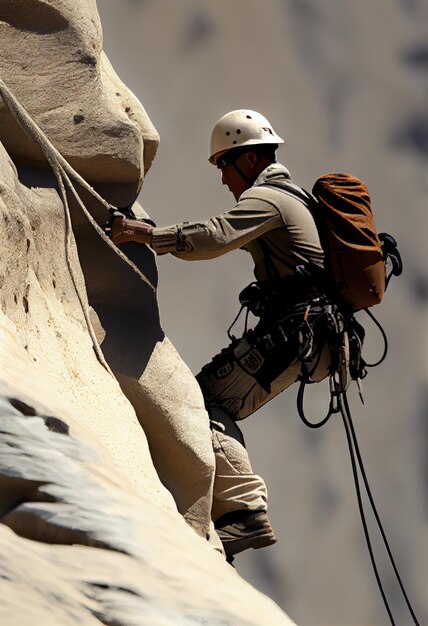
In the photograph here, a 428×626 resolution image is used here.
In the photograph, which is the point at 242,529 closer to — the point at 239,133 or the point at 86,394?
the point at 86,394

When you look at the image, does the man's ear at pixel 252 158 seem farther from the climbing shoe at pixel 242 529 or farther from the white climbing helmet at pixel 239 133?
the climbing shoe at pixel 242 529

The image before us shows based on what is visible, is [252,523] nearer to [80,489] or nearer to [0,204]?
[0,204]

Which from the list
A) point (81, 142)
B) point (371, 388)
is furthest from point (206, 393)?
point (371, 388)

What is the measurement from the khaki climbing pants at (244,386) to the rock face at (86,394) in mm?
202

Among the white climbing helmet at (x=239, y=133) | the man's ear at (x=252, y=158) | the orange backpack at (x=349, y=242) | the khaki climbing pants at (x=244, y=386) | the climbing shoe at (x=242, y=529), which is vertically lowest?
the climbing shoe at (x=242, y=529)

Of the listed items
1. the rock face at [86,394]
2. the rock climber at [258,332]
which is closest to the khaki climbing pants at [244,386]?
the rock climber at [258,332]

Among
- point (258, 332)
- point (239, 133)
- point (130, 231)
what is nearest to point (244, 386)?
point (258, 332)

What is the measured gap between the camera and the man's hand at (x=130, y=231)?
4242 millimetres

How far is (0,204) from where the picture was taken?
134 inches

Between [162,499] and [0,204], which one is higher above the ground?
[0,204]

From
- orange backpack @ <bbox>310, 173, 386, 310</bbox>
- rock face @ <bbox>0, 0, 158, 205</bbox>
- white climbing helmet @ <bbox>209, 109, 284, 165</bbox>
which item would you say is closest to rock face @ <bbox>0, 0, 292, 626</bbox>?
rock face @ <bbox>0, 0, 158, 205</bbox>

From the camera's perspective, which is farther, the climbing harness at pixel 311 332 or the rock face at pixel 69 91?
the climbing harness at pixel 311 332

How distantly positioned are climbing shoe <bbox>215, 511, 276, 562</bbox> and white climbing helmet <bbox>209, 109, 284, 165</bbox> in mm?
1267

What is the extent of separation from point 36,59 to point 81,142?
0.28 m
